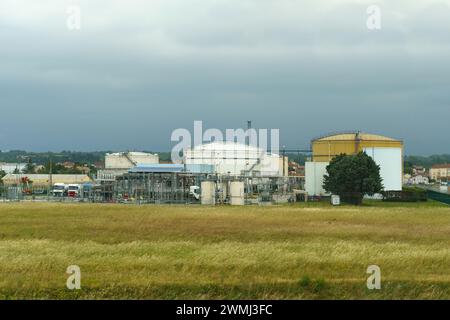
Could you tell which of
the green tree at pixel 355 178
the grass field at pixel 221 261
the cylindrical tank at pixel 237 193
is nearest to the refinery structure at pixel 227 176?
the cylindrical tank at pixel 237 193

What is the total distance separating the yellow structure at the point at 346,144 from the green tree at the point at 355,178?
1218cm

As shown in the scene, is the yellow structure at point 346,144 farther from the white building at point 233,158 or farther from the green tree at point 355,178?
the green tree at point 355,178

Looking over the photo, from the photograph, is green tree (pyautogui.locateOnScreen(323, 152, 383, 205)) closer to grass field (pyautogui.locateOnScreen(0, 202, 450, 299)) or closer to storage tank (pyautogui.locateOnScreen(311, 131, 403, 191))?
storage tank (pyautogui.locateOnScreen(311, 131, 403, 191))

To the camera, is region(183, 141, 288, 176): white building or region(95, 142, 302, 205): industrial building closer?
region(95, 142, 302, 205): industrial building

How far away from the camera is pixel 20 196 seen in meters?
68.6

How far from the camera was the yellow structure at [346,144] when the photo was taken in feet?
270

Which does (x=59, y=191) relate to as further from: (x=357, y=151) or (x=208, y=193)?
(x=357, y=151)

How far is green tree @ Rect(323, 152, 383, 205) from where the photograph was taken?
67.8 meters

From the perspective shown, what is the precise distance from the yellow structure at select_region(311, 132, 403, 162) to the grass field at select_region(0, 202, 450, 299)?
50.6 metres

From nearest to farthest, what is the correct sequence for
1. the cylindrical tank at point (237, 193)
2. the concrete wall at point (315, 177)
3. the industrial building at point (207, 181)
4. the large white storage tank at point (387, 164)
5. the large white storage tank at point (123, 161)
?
the cylindrical tank at point (237, 193), the industrial building at point (207, 181), the large white storage tank at point (387, 164), the concrete wall at point (315, 177), the large white storage tank at point (123, 161)

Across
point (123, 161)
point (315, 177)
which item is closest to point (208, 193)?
point (315, 177)

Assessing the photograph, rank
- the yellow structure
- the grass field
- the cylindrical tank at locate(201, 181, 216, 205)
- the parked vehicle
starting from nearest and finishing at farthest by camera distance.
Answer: the grass field < the cylindrical tank at locate(201, 181, 216, 205) < the parked vehicle < the yellow structure

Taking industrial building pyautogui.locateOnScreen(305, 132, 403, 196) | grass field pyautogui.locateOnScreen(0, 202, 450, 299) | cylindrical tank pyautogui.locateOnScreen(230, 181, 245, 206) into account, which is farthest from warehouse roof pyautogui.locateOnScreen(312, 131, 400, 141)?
grass field pyautogui.locateOnScreen(0, 202, 450, 299)

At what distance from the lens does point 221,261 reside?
57.4 feet
